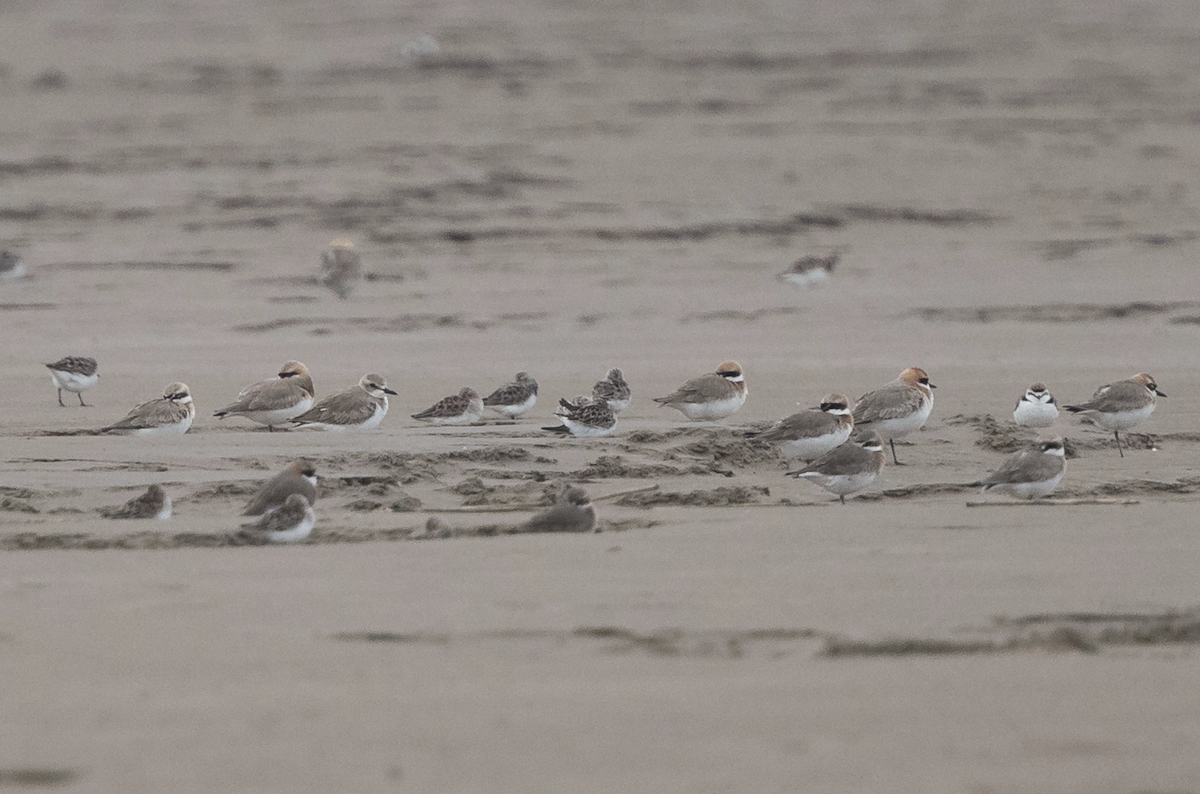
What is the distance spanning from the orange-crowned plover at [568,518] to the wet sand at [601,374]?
166 millimetres

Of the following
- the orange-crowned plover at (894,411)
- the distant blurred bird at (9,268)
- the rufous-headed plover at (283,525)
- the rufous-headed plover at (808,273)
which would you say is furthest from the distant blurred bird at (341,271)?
the rufous-headed plover at (283,525)

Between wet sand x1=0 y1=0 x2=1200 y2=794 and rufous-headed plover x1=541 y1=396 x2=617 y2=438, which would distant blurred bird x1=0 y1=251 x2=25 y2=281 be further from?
rufous-headed plover x1=541 y1=396 x2=617 y2=438

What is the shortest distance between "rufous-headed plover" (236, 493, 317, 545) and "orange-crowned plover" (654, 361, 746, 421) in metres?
4.16

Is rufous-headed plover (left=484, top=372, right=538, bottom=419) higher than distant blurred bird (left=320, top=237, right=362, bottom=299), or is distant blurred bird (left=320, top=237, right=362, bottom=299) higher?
distant blurred bird (left=320, top=237, right=362, bottom=299)

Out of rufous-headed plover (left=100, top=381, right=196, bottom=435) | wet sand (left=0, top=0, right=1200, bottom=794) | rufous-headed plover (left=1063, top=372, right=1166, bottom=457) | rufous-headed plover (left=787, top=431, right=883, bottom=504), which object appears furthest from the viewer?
rufous-headed plover (left=1063, top=372, right=1166, bottom=457)

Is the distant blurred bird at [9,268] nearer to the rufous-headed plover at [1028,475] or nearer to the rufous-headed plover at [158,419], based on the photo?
the rufous-headed plover at [158,419]

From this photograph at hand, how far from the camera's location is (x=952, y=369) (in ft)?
44.4

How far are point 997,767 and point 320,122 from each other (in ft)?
64.7

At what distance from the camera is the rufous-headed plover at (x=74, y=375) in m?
11.9

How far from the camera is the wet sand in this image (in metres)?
5.07

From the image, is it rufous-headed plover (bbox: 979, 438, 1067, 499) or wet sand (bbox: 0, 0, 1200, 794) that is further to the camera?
rufous-headed plover (bbox: 979, 438, 1067, 499)

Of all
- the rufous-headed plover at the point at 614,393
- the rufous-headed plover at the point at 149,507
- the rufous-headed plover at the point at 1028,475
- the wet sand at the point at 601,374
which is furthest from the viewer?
the rufous-headed plover at the point at 614,393


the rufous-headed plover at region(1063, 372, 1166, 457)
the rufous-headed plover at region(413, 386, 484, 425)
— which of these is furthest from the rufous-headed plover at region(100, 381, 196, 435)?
the rufous-headed plover at region(1063, 372, 1166, 457)

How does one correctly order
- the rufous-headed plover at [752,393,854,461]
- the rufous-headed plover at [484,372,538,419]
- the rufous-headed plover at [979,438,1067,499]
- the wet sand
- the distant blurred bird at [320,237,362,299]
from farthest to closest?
the distant blurred bird at [320,237,362,299]
the rufous-headed plover at [484,372,538,419]
the rufous-headed plover at [752,393,854,461]
the rufous-headed plover at [979,438,1067,499]
the wet sand
